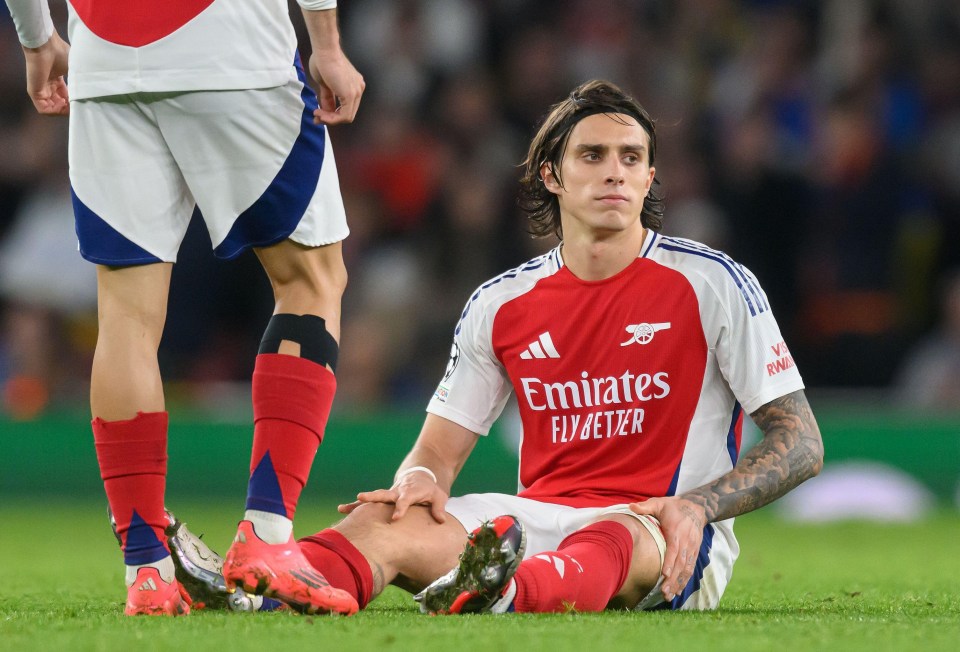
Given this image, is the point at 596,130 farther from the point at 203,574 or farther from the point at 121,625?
the point at 121,625

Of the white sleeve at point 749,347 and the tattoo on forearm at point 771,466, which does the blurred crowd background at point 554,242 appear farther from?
the tattoo on forearm at point 771,466

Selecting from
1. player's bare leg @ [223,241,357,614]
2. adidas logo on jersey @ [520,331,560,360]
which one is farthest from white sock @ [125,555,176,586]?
adidas logo on jersey @ [520,331,560,360]

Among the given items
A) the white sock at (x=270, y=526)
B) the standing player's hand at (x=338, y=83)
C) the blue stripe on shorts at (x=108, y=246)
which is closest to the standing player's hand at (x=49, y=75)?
the blue stripe on shorts at (x=108, y=246)

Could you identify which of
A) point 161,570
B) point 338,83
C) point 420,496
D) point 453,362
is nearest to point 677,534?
point 420,496

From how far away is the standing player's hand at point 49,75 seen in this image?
3674 millimetres

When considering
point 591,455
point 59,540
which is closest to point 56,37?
point 591,455

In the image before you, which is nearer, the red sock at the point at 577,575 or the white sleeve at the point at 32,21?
the red sock at the point at 577,575

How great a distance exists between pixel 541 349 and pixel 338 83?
3.21 feet

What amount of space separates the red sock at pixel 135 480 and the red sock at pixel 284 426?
215 mm

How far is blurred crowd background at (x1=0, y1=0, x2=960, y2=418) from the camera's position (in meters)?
9.05

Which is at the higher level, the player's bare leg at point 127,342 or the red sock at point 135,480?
Result: the player's bare leg at point 127,342

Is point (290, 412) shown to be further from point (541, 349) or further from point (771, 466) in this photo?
point (771, 466)

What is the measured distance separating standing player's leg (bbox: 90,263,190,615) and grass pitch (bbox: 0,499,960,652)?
16 centimetres

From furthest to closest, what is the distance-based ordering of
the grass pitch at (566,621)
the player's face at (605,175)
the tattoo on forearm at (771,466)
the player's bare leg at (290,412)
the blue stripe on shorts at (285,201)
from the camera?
the player's face at (605,175)
the tattoo on forearm at (771,466)
the blue stripe on shorts at (285,201)
the player's bare leg at (290,412)
the grass pitch at (566,621)
